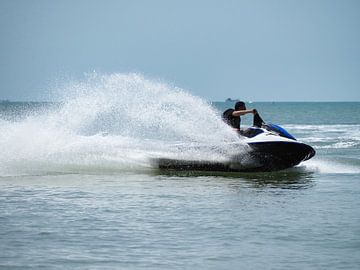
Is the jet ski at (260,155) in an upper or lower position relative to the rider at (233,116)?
lower

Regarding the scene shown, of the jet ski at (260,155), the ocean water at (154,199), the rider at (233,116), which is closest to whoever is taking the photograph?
the ocean water at (154,199)

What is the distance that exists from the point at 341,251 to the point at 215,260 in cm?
152

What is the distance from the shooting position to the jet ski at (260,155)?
16.2 meters

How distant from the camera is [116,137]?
18516 mm

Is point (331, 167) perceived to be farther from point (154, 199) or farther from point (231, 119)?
point (154, 199)

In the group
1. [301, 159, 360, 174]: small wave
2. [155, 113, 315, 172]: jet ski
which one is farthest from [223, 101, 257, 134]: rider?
[301, 159, 360, 174]: small wave

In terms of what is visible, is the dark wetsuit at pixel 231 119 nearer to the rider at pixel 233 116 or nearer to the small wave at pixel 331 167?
the rider at pixel 233 116

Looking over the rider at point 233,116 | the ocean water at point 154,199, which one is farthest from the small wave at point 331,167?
the rider at point 233,116

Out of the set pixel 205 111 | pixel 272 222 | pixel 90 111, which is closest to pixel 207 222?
pixel 272 222

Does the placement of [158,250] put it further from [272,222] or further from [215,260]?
[272,222]

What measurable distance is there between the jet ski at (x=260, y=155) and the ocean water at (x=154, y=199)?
0.21 meters

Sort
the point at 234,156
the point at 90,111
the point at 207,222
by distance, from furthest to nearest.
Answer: the point at 90,111 < the point at 234,156 < the point at 207,222

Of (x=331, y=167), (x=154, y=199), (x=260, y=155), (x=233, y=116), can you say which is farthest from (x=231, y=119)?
(x=154, y=199)

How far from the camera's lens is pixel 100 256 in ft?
27.1
